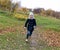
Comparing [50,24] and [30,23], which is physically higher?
[30,23]

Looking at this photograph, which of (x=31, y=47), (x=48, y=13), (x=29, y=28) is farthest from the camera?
(x=48, y=13)

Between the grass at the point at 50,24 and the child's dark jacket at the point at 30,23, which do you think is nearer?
the child's dark jacket at the point at 30,23

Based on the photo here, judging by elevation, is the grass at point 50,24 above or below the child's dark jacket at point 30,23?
below

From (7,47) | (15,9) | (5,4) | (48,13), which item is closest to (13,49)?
(7,47)

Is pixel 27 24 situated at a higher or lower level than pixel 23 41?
higher

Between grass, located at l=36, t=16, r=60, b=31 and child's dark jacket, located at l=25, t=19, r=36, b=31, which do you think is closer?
child's dark jacket, located at l=25, t=19, r=36, b=31

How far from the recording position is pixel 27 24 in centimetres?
1753

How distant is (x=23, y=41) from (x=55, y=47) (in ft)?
7.10

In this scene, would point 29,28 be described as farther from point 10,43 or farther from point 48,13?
point 48,13

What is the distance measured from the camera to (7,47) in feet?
49.8

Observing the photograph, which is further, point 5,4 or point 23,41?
point 5,4

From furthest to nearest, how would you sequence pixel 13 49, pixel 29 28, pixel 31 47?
1. pixel 29 28
2. pixel 31 47
3. pixel 13 49

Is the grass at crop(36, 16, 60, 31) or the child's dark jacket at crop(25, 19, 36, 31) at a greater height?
the child's dark jacket at crop(25, 19, 36, 31)

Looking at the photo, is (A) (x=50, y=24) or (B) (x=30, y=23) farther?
(A) (x=50, y=24)
